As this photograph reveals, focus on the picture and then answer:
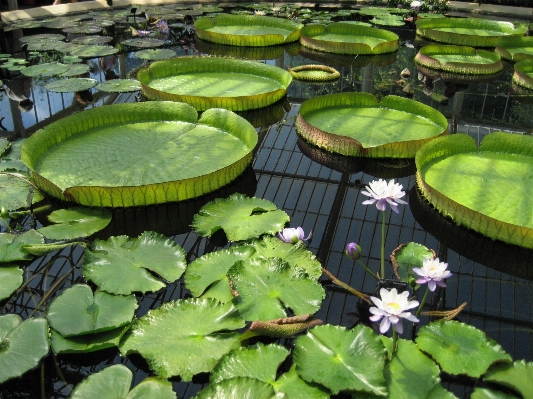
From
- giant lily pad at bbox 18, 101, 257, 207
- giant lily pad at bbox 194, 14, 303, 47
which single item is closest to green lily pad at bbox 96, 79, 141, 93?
giant lily pad at bbox 18, 101, 257, 207

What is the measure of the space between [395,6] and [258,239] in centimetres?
738

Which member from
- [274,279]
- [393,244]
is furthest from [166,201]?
[393,244]

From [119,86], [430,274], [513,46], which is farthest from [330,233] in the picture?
[513,46]

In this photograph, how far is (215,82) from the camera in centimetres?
461

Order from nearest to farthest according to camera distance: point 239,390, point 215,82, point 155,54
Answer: point 239,390
point 215,82
point 155,54

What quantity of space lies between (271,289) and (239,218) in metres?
0.60

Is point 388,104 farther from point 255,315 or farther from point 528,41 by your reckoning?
point 528,41

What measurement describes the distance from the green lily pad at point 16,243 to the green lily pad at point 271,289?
97 centimetres

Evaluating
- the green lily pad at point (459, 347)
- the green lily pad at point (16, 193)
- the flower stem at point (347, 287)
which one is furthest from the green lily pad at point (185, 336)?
the green lily pad at point (16, 193)

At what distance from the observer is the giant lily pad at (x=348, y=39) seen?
237 inches

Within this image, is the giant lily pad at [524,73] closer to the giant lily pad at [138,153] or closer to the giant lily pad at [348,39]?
the giant lily pad at [348,39]

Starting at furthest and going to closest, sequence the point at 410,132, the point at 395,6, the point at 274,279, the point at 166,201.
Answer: the point at 395,6
the point at 410,132
the point at 166,201
the point at 274,279

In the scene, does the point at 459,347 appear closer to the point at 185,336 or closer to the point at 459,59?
the point at 185,336

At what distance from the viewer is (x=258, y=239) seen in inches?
98.3
